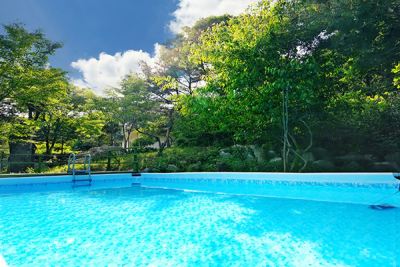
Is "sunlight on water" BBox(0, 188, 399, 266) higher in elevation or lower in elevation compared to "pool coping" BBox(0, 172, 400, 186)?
lower

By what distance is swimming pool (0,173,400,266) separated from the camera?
2871 millimetres

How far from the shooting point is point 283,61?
29.8 ft

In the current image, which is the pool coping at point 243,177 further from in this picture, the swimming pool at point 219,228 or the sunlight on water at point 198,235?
the sunlight on water at point 198,235

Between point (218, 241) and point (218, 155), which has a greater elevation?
point (218, 155)

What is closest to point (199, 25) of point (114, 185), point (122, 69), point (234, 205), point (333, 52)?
point (122, 69)

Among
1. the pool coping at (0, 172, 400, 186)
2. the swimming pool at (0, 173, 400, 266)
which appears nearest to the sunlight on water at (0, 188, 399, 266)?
the swimming pool at (0, 173, 400, 266)

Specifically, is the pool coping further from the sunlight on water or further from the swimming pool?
Result: the sunlight on water

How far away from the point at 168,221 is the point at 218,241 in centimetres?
136

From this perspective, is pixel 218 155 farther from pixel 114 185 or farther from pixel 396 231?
pixel 396 231

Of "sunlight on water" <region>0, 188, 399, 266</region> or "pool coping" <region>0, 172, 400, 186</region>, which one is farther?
"pool coping" <region>0, 172, 400, 186</region>

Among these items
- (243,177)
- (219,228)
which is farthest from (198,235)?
(243,177)

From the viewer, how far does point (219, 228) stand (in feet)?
13.3

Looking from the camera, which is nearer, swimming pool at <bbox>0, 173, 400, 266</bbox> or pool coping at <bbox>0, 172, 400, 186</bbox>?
swimming pool at <bbox>0, 173, 400, 266</bbox>

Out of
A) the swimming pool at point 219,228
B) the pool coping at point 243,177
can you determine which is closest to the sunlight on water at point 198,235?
the swimming pool at point 219,228
